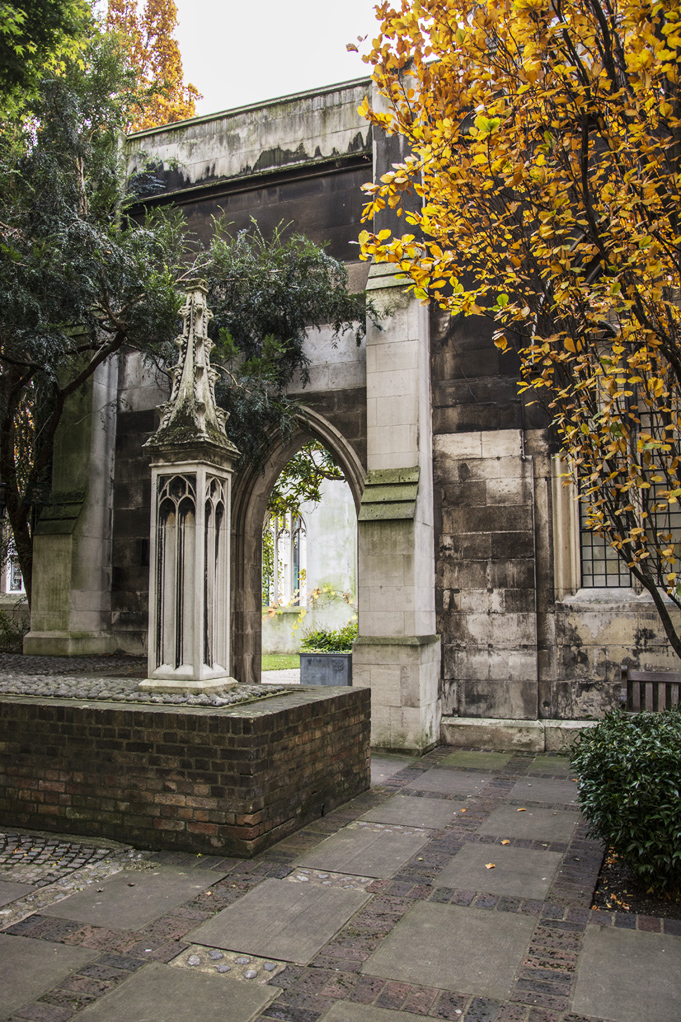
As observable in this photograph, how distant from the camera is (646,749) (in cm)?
468

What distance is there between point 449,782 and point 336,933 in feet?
12.2

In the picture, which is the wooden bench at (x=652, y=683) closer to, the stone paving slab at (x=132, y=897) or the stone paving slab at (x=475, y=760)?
the stone paving slab at (x=475, y=760)

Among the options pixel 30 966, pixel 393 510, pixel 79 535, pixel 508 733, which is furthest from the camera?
pixel 79 535

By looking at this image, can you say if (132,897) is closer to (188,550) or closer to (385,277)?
(188,550)

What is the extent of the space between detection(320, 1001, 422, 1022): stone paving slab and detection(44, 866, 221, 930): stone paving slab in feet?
4.08

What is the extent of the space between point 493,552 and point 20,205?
7010mm

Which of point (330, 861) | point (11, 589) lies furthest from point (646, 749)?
point (11, 589)

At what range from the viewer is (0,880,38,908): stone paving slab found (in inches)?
171

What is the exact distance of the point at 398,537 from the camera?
892 cm

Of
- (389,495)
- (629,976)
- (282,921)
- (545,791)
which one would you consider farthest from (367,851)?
(389,495)

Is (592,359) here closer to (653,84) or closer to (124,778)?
(653,84)

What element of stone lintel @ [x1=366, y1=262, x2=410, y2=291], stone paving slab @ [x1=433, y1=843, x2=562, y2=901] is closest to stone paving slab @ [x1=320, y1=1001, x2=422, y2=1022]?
stone paving slab @ [x1=433, y1=843, x2=562, y2=901]

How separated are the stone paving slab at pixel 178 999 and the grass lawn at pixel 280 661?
50.7 feet

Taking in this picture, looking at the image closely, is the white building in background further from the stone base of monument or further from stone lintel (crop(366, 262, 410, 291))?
the stone base of monument
